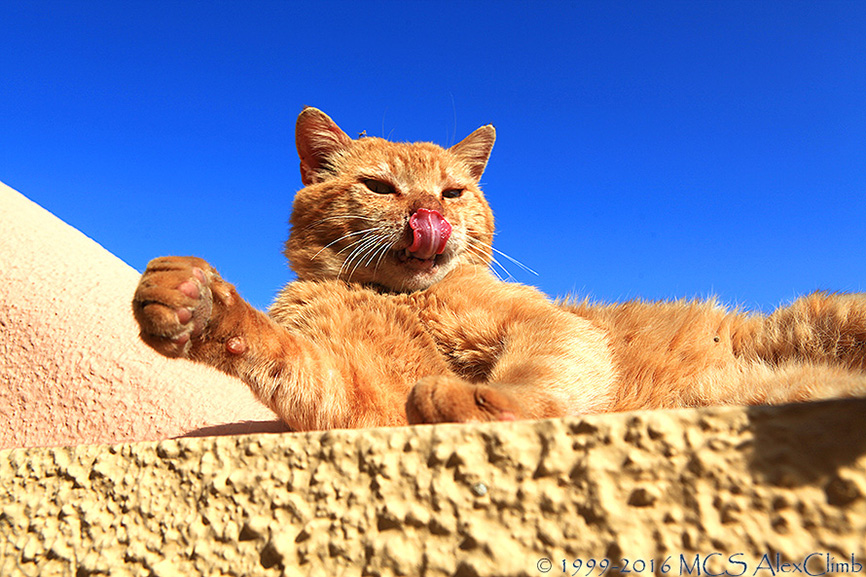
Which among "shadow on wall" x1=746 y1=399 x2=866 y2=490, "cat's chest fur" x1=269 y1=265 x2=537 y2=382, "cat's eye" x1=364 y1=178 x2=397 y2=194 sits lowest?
"shadow on wall" x1=746 y1=399 x2=866 y2=490

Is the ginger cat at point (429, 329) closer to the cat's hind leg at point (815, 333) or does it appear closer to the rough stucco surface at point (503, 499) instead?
the cat's hind leg at point (815, 333)

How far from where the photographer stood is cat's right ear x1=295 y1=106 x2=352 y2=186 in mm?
2457

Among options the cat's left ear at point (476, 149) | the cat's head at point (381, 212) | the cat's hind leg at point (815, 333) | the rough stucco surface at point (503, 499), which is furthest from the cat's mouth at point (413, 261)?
the cat's hind leg at point (815, 333)

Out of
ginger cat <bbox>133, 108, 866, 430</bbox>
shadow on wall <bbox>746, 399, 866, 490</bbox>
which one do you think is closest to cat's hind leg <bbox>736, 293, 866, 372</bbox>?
ginger cat <bbox>133, 108, 866, 430</bbox>

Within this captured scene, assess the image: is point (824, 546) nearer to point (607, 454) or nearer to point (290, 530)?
point (607, 454)

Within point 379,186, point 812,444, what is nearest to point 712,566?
point 812,444

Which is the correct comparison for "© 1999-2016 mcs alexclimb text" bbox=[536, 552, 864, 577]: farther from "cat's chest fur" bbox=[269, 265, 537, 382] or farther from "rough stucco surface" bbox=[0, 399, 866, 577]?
"cat's chest fur" bbox=[269, 265, 537, 382]

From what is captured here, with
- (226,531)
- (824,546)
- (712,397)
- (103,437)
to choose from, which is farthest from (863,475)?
(103,437)

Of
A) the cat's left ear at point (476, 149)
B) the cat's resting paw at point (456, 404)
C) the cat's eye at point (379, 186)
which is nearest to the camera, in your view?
the cat's resting paw at point (456, 404)

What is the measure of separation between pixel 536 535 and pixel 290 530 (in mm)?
390

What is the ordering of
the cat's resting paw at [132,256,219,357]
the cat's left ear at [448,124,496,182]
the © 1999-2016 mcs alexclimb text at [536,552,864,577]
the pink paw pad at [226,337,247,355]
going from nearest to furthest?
1. the © 1999-2016 mcs alexclimb text at [536,552,864,577]
2. the cat's resting paw at [132,256,219,357]
3. the pink paw pad at [226,337,247,355]
4. the cat's left ear at [448,124,496,182]

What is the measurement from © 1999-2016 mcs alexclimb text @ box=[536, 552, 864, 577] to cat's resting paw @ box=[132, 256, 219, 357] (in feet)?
3.14

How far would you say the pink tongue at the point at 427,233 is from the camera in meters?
1.91

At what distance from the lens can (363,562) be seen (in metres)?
0.75
